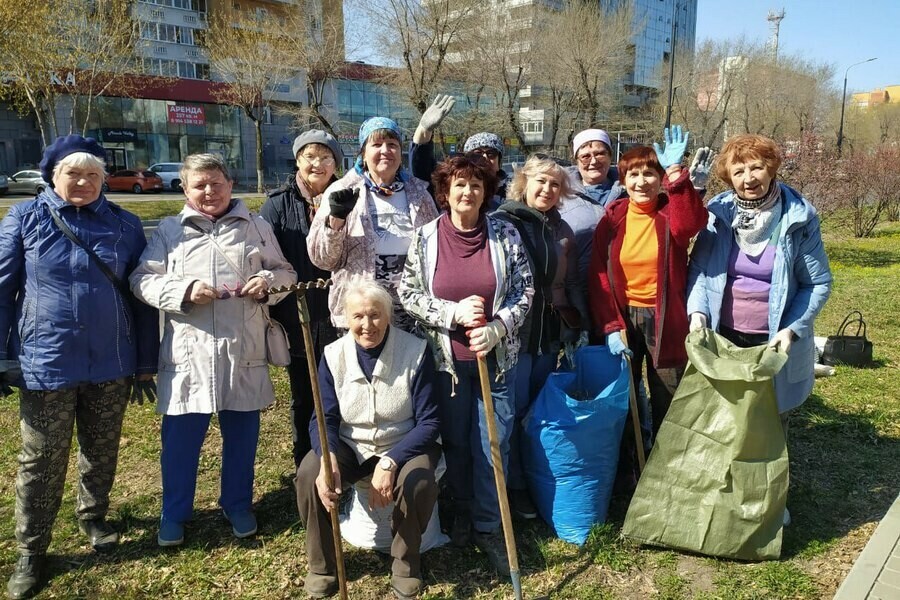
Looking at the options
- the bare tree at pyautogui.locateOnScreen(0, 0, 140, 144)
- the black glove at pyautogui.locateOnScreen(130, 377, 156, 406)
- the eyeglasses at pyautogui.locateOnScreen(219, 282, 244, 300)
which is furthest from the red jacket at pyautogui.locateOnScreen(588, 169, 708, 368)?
the bare tree at pyautogui.locateOnScreen(0, 0, 140, 144)

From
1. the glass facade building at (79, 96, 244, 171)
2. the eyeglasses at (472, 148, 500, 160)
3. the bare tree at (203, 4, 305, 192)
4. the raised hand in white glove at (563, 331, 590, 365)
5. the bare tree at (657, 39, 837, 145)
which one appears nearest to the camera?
the raised hand in white glove at (563, 331, 590, 365)

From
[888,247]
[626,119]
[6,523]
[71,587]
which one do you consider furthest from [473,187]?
[626,119]

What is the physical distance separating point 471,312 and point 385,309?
0.39 metres

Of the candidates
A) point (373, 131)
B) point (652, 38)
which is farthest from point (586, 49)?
point (652, 38)

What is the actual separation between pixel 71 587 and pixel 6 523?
788mm

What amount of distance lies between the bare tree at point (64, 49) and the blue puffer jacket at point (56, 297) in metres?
10.1

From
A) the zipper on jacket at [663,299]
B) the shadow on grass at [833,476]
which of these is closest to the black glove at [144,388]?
the zipper on jacket at [663,299]

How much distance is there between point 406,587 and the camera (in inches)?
108

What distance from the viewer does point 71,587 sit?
114 inches

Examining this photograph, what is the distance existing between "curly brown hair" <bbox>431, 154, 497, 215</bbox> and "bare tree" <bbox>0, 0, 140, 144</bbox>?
1076cm

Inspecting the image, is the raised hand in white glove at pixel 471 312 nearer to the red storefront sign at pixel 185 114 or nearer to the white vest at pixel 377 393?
the white vest at pixel 377 393

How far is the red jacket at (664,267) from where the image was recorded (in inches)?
121

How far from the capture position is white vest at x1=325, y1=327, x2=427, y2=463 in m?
2.90

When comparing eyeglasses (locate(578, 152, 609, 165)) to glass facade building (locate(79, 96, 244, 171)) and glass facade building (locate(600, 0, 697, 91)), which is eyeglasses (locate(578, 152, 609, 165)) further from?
glass facade building (locate(600, 0, 697, 91))
